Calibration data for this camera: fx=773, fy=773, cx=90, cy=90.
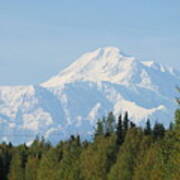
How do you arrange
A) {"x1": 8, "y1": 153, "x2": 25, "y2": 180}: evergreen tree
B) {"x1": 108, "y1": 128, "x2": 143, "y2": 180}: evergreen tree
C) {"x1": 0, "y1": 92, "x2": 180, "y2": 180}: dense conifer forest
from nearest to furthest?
{"x1": 0, "y1": 92, "x2": 180, "y2": 180}: dense conifer forest
{"x1": 108, "y1": 128, "x2": 143, "y2": 180}: evergreen tree
{"x1": 8, "y1": 153, "x2": 25, "y2": 180}: evergreen tree

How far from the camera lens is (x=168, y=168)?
64062 mm

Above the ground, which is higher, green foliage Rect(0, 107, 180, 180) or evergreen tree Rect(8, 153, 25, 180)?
evergreen tree Rect(8, 153, 25, 180)

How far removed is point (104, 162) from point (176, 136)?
62488 mm

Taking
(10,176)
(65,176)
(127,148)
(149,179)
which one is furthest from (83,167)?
(10,176)

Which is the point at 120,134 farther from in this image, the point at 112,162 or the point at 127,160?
the point at 127,160

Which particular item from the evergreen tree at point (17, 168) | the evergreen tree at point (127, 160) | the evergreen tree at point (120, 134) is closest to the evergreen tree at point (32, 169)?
the evergreen tree at point (17, 168)

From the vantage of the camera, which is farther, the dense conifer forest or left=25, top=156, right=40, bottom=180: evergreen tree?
left=25, top=156, right=40, bottom=180: evergreen tree

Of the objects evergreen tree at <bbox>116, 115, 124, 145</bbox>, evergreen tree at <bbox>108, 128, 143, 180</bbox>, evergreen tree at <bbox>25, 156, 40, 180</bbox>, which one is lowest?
evergreen tree at <bbox>108, 128, 143, 180</bbox>

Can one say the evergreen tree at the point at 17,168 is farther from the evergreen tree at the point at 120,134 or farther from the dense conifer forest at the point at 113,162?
the evergreen tree at the point at 120,134

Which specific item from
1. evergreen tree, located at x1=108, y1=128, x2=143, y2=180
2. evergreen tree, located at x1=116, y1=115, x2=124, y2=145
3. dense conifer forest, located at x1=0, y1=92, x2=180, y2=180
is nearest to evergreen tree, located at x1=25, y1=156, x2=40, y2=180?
dense conifer forest, located at x1=0, y1=92, x2=180, y2=180

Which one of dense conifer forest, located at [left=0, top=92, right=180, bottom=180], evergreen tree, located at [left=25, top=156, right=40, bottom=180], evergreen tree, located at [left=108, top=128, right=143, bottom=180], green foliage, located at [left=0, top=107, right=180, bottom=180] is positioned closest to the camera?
dense conifer forest, located at [left=0, top=92, right=180, bottom=180]

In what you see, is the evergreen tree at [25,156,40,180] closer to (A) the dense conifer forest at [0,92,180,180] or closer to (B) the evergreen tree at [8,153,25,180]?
(A) the dense conifer forest at [0,92,180,180]

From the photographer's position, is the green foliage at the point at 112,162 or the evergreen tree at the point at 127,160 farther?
the evergreen tree at the point at 127,160

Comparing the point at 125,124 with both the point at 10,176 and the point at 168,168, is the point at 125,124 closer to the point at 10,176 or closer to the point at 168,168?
the point at 10,176
